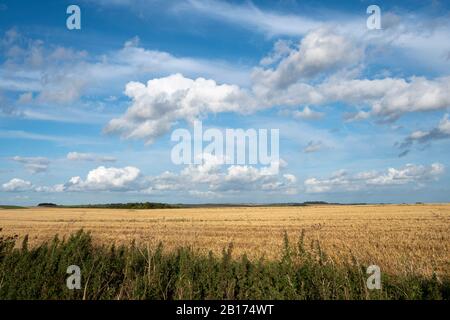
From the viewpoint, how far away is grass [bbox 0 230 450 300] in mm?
7434

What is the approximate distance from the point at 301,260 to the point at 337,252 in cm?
970

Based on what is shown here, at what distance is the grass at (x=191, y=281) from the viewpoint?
7434 mm

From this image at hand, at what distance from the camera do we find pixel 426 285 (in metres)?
8.29
